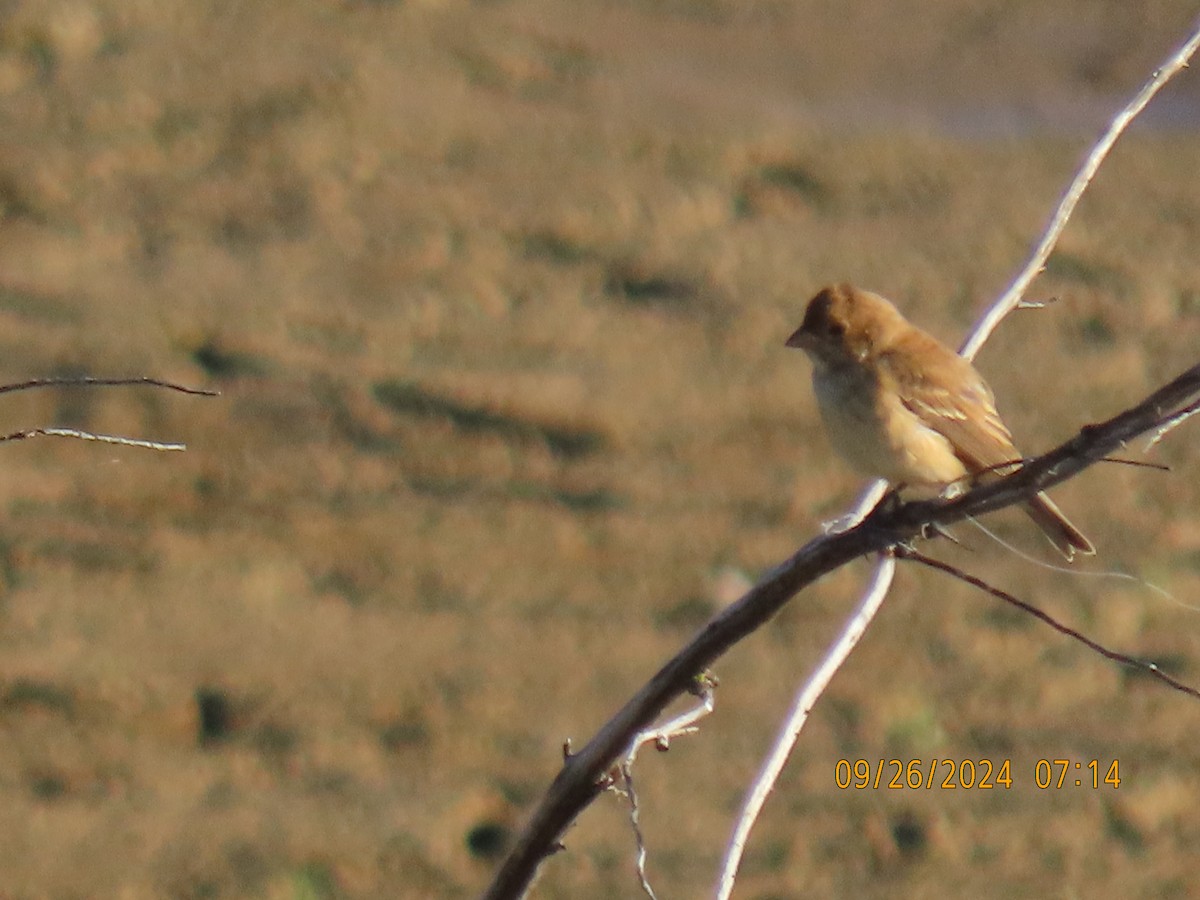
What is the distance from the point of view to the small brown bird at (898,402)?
4555 millimetres

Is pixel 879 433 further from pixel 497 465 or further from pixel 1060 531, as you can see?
pixel 497 465

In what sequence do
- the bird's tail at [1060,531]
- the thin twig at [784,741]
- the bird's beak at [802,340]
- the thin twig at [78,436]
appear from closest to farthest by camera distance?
the thin twig at [78,436]
the thin twig at [784,741]
the bird's tail at [1060,531]
the bird's beak at [802,340]

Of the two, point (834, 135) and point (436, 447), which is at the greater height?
point (834, 135)

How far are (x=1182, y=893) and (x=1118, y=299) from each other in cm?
302

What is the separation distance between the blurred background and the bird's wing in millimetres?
3852

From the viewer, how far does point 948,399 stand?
4.84m

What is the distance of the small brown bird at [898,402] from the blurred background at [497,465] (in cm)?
385

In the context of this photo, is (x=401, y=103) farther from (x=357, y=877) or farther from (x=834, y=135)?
(x=357, y=877)

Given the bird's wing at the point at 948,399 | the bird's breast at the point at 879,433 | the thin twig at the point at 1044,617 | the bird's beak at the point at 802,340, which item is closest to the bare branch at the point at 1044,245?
the thin twig at the point at 1044,617

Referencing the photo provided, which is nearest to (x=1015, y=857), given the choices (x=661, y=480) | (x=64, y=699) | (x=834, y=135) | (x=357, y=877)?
(x=661, y=480)

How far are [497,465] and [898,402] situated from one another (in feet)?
14.8

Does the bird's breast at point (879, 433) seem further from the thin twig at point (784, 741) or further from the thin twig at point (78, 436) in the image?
the thin twig at point (78, 436)

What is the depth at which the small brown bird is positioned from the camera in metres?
4.55

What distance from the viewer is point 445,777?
345 inches
